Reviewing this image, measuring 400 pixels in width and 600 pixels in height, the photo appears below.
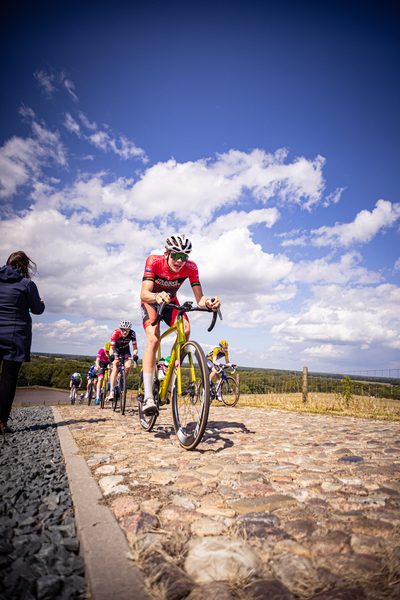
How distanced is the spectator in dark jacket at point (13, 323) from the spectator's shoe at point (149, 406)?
1.96 metres

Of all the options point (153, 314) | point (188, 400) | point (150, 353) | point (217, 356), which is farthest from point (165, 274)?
point (217, 356)

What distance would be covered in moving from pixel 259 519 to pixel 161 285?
3363 millimetres

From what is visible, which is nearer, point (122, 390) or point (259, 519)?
point (259, 519)

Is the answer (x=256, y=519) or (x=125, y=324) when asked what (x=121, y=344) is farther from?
(x=256, y=519)

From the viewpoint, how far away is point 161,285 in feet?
14.8

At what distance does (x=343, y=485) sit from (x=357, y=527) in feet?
2.47

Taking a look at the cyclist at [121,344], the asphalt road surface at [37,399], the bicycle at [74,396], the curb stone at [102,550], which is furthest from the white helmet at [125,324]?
the bicycle at [74,396]

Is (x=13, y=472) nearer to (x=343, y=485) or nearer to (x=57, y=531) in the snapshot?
(x=57, y=531)

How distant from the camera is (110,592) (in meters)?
1.09

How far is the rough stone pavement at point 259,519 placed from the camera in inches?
45.4

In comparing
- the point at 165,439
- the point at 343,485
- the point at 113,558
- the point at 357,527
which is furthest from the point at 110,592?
the point at 165,439

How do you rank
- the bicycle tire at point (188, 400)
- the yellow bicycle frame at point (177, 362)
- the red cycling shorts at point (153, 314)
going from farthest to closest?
the red cycling shorts at point (153, 314) → the yellow bicycle frame at point (177, 362) → the bicycle tire at point (188, 400)

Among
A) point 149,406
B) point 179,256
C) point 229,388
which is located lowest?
point 229,388

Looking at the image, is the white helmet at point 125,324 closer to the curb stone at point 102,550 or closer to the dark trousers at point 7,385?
the dark trousers at point 7,385
